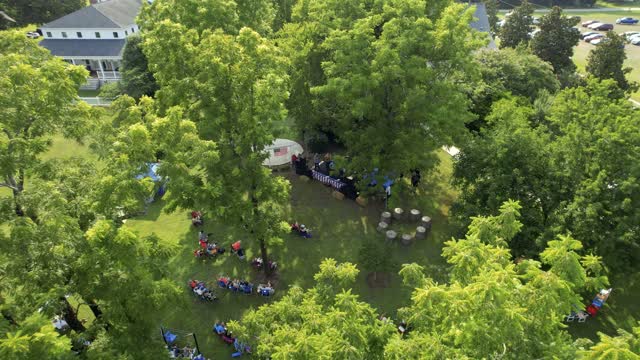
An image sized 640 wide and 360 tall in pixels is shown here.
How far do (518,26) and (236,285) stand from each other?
41.7m

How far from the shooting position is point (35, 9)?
58.1 meters

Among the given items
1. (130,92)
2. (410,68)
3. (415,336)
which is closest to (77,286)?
(415,336)

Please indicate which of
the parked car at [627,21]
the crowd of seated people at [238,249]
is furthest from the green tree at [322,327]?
the parked car at [627,21]

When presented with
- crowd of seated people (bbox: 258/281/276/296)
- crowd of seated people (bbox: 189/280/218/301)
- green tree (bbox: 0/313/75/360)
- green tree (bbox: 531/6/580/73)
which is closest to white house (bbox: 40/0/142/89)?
crowd of seated people (bbox: 189/280/218/301)

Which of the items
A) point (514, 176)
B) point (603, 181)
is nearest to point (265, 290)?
point (514, 176)

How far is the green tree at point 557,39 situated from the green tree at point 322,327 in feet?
122

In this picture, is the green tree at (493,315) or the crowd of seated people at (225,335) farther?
the crowd of seated people at (225,335)

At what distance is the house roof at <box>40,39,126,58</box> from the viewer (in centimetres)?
4516

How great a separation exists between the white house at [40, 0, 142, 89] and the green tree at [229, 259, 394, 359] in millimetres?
40614

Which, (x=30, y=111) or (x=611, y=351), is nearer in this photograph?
(x=611, y=351)

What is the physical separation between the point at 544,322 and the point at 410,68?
16.5m

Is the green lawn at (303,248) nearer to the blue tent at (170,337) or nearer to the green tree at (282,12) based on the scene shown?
the blue tent at (170,337)

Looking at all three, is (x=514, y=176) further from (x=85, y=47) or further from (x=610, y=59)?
(x=85, y=47)

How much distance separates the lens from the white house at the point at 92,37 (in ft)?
151
